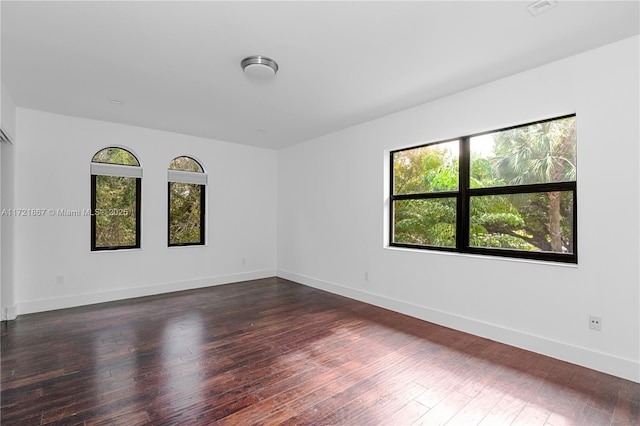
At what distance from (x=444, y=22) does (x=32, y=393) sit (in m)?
3.94

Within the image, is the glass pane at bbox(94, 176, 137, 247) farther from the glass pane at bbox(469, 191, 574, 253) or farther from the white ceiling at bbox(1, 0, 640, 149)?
the glass pane at bbox(469, 191, 574, 253)

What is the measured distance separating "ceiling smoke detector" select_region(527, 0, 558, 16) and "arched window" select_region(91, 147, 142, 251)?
507cm

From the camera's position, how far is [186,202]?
5395mm

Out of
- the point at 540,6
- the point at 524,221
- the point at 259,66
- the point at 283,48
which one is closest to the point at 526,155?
the point at 524,221

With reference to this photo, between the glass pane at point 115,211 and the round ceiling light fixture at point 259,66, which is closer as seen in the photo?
the round ceiling light fixture at point 259,66

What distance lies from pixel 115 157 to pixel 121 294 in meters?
2.07

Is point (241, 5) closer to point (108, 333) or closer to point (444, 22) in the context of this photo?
point (444, 22)

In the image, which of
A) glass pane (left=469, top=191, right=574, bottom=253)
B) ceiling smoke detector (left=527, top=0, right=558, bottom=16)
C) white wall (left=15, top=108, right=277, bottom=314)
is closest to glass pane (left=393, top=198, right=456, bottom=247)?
glass pane (left=469, top=191, right=574, bottom=253)

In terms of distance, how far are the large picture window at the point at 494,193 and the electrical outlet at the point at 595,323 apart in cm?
48

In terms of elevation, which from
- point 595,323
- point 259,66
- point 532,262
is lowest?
point 595,323

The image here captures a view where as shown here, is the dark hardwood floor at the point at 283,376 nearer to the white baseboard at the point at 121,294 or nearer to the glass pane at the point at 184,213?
the white baseboard at the point at 121,294

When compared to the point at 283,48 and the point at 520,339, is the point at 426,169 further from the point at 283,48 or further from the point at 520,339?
the point at 283,48

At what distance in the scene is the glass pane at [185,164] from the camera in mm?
5224

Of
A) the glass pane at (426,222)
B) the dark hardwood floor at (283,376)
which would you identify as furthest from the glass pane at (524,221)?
the dark hardwood floor at (283,376)
